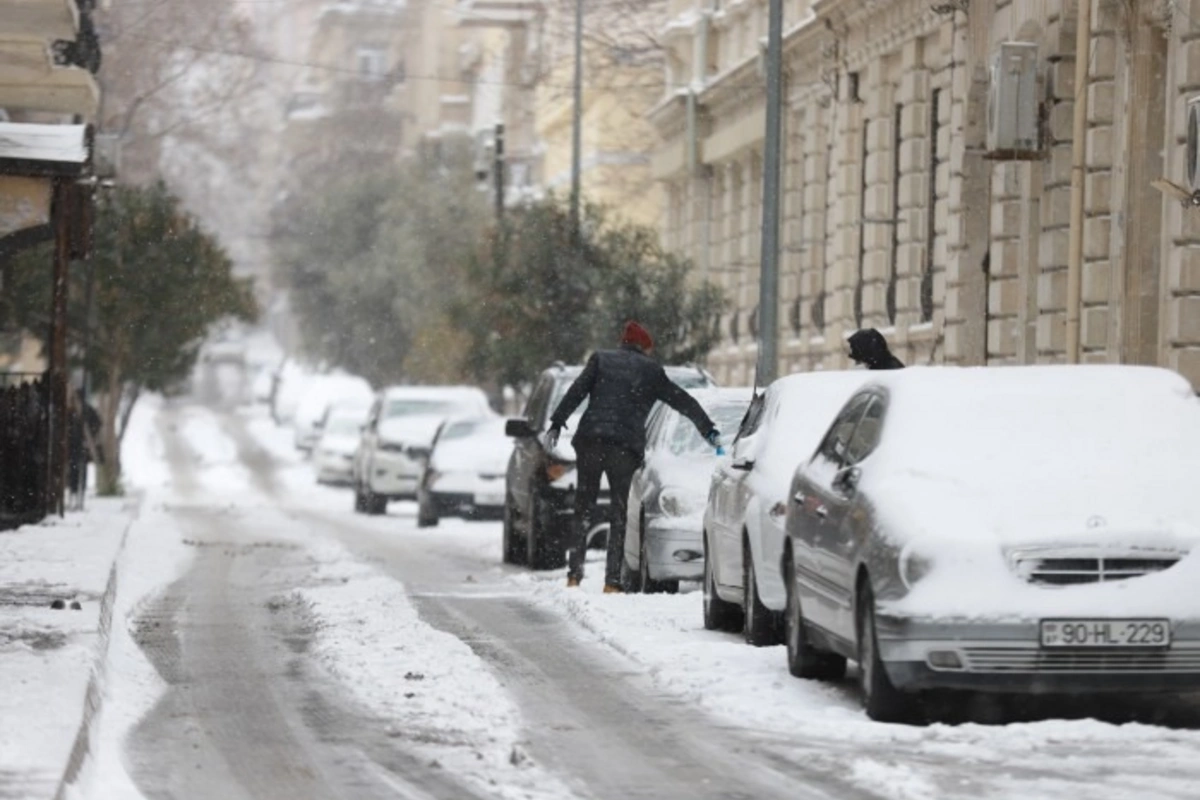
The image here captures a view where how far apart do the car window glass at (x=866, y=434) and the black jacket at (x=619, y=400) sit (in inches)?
258

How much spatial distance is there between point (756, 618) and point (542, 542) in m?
10.0

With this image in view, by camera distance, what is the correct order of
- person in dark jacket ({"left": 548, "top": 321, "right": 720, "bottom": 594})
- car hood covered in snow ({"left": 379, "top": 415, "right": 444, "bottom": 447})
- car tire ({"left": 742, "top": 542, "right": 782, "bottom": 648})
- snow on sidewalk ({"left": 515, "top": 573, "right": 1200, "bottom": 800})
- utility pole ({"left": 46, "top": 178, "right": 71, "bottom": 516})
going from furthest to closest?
car hood covered in snow ({"left": 379, "top": 415, "right": 444, "bottom": 447}) → utility pole ({"left": 46, "top": 178, "right": 71, "bottom": 516}) → person in dark jacket ({"left": 548, "top": 321, "right": 720, "bottom": 594}) → car tire ({"left": 742, "top": 542, "right": 782, "bottom": 648}) → snow on sidewalk ({"left": 515, "top": 573, "right": 1200, "bottom": 800})

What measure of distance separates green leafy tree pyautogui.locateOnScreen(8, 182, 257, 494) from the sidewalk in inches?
783

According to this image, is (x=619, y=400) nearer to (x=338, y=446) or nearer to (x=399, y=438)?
(x=399, y=438)

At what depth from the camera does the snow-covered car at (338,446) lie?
63.0m

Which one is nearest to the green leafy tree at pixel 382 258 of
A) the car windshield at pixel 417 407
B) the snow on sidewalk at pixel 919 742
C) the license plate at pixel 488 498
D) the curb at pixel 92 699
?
the car windshield at pixel 417 407

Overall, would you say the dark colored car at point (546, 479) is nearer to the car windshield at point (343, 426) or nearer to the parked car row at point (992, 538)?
the parked car row at point (992, 538)

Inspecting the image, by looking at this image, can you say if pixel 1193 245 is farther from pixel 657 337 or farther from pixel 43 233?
pixel 657 337

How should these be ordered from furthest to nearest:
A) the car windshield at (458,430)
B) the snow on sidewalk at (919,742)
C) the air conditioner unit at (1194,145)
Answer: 1. the car windshield at (458,430)
2. the air conditioner unit at (1194,145)
3. the snow on sidewalk at (919,742)

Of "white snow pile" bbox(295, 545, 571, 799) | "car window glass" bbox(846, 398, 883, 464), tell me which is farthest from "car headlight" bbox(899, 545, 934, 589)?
"white snow pile" bbox(295, 545, 571, 799)

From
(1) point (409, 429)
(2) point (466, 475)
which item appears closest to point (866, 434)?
(2) point (466, 475)

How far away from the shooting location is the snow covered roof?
2694 centimetres

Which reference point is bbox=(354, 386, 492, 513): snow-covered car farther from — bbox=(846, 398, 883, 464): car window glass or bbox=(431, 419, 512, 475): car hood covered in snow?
bbox=(846, 398, 883, 464): car window glass

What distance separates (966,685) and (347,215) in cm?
7868
